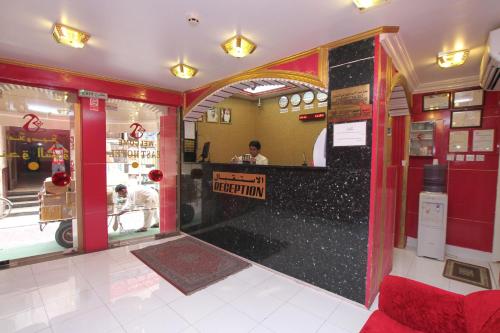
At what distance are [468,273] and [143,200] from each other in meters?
5.41

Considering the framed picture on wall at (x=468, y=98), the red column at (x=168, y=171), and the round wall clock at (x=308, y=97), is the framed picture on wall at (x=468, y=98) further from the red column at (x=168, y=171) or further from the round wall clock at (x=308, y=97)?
the red column at (x=168, y=171)

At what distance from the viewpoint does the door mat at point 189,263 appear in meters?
2.95

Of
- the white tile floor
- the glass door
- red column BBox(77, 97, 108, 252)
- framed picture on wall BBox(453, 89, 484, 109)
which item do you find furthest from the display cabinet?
red column BBox(77, 97, 108, 252)

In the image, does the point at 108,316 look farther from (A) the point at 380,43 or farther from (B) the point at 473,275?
(B) the point at 473,275

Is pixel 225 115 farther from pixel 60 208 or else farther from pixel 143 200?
pixel 60 208

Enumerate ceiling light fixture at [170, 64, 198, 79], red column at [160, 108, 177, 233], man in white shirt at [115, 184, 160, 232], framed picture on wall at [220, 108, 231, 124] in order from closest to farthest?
ceiling light fixture at [170, 64, 198, 79] < man in white shirt at [115, 184, 160, 232] < red column at [160, 108, 177, 233] < framed picture on wall at [220, 108, 231, 124]

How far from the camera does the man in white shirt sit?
461 cm

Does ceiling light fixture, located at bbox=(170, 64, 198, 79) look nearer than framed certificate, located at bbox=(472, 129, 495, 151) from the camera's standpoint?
Yes

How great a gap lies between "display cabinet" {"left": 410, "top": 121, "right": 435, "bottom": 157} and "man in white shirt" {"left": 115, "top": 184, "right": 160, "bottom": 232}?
16.2ft

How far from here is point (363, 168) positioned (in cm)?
240

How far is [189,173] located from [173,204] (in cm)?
80

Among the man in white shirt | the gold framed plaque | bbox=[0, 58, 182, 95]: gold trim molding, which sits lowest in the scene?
the man in white shirt

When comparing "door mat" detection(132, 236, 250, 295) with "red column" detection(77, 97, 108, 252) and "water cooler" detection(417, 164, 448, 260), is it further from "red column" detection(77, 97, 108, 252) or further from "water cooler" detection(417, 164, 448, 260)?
"water cooler" detection(417, 164, 448, 260)

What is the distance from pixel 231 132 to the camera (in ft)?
19.0
